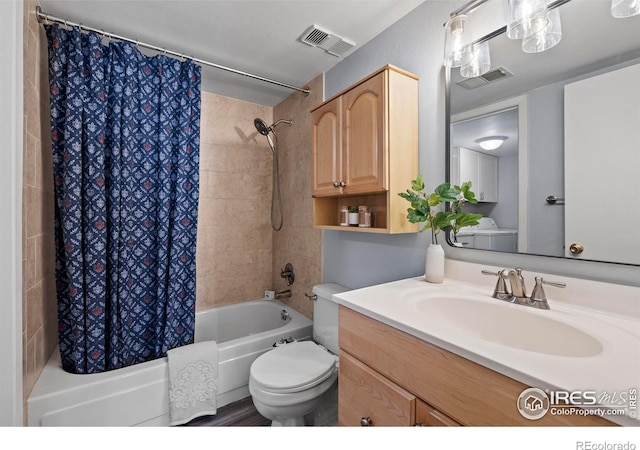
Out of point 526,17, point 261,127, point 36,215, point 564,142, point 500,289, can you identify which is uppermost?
point 261,127

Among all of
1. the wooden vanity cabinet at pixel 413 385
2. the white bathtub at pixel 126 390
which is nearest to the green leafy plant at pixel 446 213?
the wooden vanity cabinet at pixel 413 385

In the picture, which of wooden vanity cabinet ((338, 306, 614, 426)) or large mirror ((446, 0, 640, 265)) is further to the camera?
large mirror ((446, 0, 640, 265))

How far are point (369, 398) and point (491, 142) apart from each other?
109 cm

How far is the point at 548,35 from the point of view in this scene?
954mm

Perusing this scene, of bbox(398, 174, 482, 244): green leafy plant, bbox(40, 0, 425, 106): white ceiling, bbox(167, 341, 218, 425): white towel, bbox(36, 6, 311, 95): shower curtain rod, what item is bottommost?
bbox(167, 341, 218, 425): white towel

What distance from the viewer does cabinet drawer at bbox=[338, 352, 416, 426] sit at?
0.77m

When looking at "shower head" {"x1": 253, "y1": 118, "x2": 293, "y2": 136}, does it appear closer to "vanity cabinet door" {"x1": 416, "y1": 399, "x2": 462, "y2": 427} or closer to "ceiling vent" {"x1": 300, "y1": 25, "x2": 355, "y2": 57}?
"ceiling vent" {"x1": 300, "y1": 25, "x2": 355, "y2": 57}

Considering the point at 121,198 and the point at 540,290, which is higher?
the point at 121,198

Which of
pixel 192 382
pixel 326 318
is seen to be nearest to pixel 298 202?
pixel 326 318

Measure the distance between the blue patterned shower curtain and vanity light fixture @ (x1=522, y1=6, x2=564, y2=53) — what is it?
1804mm

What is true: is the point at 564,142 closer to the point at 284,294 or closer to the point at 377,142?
the point at 377,142

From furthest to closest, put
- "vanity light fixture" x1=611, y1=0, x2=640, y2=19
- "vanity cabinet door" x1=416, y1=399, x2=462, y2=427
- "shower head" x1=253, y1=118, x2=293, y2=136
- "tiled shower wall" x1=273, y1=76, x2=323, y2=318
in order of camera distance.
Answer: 1. "shower head" x1=253, y1=118, x2=293, y2=136
2. "tiled shower wall" x1=273, y1=76, x2=323, y2=318
3. "vanity light fixture" x1=611, y1=0, x2=640, y2=19
4. "vanity cabinet door" x1=416, y1=399, x2=462, y2=427

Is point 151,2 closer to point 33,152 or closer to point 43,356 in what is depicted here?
point 33,152

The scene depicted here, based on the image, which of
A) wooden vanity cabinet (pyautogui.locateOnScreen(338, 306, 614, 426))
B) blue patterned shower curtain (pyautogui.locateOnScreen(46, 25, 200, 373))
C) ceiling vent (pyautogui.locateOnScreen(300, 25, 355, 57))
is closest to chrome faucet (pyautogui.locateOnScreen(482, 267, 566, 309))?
wooden vanity cabinet (pyautogui.locateOnScreen(338, 306, 614, 426))
